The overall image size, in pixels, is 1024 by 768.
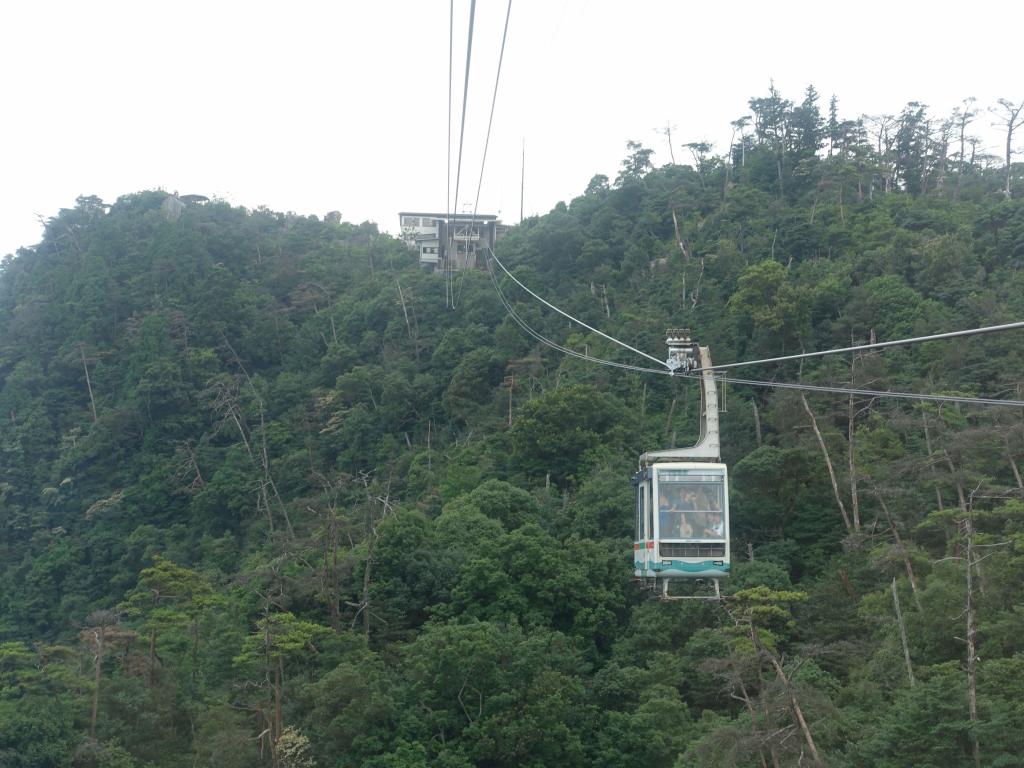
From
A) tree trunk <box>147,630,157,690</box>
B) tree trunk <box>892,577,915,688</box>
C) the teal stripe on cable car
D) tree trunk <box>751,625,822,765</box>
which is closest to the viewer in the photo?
the teal stripe on cable car

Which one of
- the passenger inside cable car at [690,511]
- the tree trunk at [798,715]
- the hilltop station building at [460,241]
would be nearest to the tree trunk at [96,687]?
the tree trunk at [798,715]

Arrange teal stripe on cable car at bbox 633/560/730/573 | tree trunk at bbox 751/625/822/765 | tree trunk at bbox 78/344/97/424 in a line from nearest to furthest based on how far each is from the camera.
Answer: teal stripe on cable car at bbox 633/560/730/573
tree trunk at bbox 751/625/822/765
tree trunk at bbox 78/344/97/424

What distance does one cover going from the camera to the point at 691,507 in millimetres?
13000

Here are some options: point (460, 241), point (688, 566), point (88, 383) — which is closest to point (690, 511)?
point (688, 566)

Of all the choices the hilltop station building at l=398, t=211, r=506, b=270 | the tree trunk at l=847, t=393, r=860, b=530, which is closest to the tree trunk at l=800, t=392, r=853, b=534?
the tree trunk at l=847, t=393, r=860, b=530

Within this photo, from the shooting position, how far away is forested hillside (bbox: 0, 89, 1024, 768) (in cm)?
1886

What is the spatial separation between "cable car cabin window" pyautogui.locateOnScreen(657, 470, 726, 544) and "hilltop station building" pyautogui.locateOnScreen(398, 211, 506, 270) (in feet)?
111

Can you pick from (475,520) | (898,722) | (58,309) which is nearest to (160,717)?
(475,520)

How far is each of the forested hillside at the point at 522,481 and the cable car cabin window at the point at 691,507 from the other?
11.1 feet

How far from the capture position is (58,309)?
4556 centimetres

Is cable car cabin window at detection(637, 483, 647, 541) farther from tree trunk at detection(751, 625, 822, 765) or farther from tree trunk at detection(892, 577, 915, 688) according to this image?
tree trunk at detection(892, 577, 915, 688)

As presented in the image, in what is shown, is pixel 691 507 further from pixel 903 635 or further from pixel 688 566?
pixel 903 635

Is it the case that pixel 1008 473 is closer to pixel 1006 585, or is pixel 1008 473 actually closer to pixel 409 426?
pixel 1006 585

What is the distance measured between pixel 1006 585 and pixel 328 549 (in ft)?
44.2
